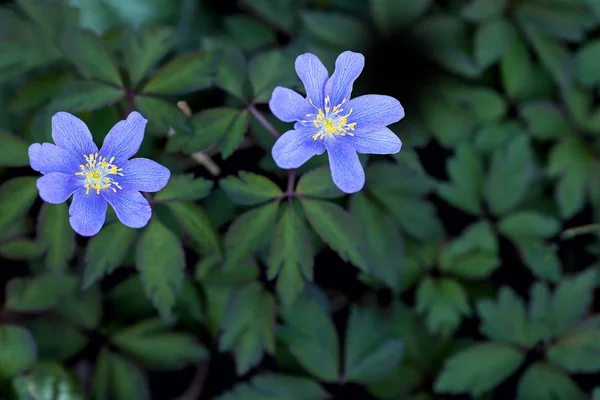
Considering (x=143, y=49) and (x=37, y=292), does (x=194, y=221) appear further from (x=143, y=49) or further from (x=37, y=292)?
(x=37, y=292)

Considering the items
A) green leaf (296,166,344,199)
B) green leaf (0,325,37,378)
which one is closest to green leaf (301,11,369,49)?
green leaf (296,166,344,199)

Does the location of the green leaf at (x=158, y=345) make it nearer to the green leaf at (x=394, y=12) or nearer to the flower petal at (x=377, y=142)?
the flower petal at (x=377, y=142)

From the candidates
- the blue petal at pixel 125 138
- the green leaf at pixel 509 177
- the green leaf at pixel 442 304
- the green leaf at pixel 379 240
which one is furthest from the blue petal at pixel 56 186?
the green leaf at pixel 509 177

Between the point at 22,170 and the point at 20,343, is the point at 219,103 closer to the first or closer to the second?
the point at 22,170

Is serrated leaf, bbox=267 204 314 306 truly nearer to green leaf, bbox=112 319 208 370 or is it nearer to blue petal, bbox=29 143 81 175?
blue petal, bbox=29 143 81 175

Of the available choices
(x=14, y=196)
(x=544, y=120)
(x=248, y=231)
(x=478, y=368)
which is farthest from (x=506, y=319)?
(x=14, y=196)

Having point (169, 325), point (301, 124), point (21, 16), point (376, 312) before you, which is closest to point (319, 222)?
point (301, 124)
